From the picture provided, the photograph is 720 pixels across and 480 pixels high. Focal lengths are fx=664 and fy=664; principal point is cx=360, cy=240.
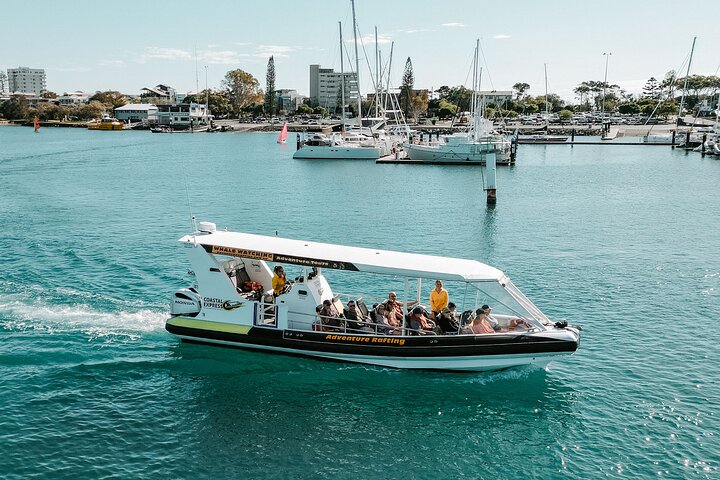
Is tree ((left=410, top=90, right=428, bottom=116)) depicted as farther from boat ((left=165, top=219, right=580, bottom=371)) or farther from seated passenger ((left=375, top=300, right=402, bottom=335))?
seated passenger ((left=375, top=300, right=402, bottom=335))

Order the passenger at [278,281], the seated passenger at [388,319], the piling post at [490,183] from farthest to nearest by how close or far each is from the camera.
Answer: the piling post at [490,183] < the passenger at [278,281] < the seated passenger at [388,319]

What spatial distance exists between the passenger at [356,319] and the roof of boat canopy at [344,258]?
5.03ft

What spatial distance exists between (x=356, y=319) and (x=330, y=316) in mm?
853

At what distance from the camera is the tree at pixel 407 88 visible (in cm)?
18512

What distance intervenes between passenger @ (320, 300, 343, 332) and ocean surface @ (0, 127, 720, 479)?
1.30 m

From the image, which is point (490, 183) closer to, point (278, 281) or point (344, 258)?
point (278, 281)

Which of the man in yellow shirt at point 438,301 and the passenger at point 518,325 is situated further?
the man in yellow shirt at point 438,301

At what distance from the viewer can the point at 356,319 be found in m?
21.4

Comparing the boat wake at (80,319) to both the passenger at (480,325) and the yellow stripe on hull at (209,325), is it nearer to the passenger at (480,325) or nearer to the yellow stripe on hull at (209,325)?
the yellow stripe on hull at (209,325)

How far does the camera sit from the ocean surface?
16.6 metres

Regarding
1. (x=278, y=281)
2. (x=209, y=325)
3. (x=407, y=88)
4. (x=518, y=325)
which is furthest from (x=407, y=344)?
(x=407, y=88)

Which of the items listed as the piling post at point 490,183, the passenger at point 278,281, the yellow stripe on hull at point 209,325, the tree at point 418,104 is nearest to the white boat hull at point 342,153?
the piling post at point 490,183

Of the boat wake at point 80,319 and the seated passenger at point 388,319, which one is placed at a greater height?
the seated passenger at point 388,319

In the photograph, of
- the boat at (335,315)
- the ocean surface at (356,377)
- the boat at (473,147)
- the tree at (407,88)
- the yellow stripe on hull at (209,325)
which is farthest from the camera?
the tree at (407,88)
